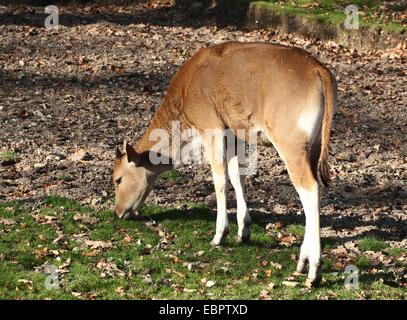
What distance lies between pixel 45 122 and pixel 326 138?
230 inches

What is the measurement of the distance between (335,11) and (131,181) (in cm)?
998

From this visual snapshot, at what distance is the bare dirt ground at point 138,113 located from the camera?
34.1 ft

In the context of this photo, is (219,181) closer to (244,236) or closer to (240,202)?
(240,202)

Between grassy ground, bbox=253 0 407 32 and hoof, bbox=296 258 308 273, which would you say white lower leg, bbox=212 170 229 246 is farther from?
grassy ground, bbox=253 0 407 32

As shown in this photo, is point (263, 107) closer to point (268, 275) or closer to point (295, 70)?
point (295, 70)

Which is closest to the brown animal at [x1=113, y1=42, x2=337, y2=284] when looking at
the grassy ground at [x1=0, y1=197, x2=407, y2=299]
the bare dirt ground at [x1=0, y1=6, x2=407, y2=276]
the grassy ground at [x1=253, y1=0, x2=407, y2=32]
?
the grassy ground at [x1=0, y1=197, x2=407, y2=299]

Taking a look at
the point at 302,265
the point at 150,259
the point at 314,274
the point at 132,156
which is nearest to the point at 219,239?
the point at 150,259

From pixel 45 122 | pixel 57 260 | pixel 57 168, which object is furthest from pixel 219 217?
pixel 45 122

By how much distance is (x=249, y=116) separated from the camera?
870cm

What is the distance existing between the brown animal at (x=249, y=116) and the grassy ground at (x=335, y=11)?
867 centimetres

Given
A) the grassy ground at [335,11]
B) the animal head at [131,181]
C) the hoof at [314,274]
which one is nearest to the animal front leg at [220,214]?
the animal head at [131,181]

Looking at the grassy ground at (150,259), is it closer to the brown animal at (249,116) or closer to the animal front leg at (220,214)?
the animal front leg at (220,214)

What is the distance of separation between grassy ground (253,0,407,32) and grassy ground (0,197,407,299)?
8553 millimetres
